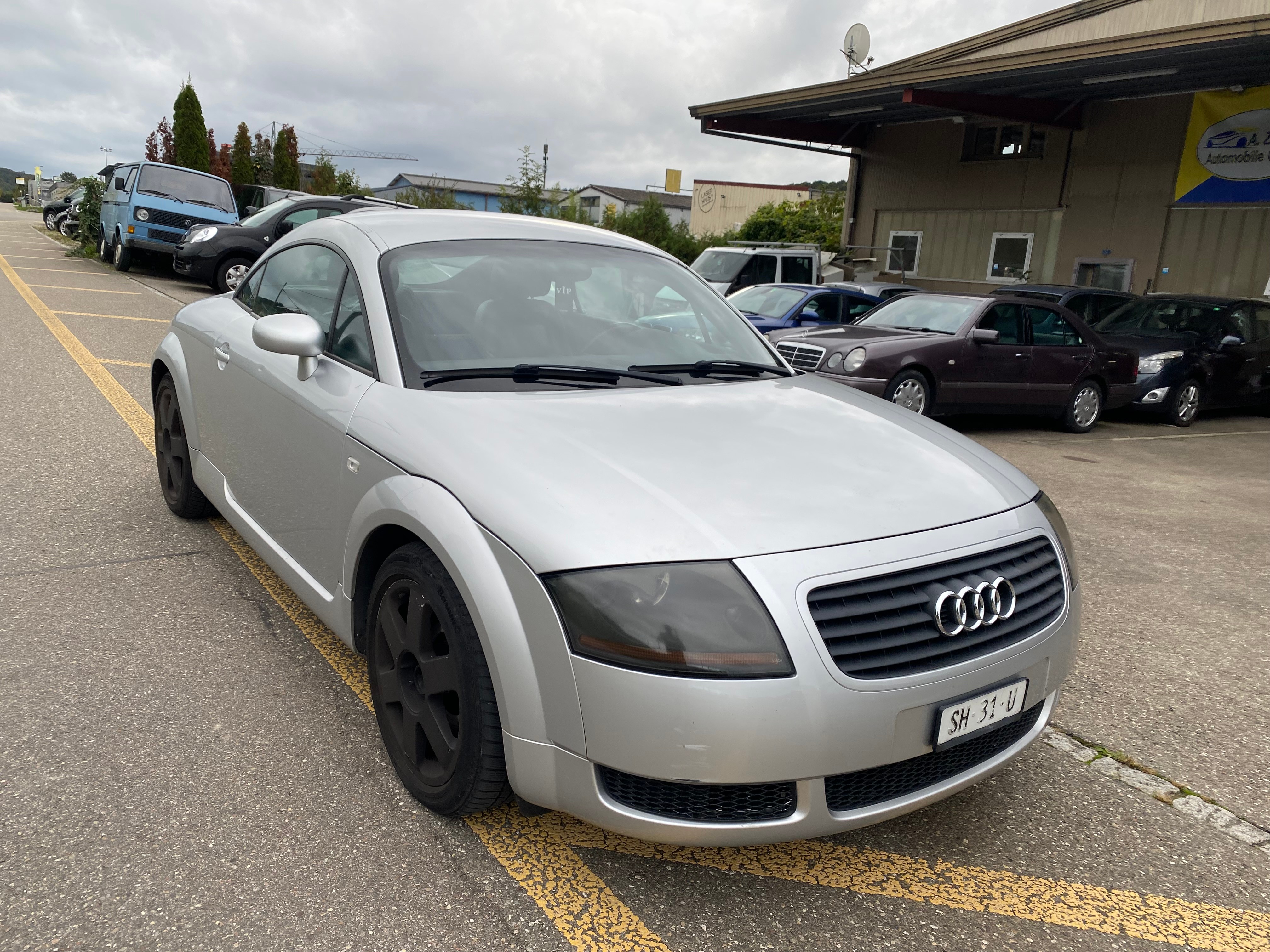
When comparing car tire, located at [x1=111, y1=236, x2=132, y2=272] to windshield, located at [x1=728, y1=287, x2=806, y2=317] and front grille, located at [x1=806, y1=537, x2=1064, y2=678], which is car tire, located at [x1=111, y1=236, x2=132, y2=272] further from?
front grille, located at [x1=806, y1=537, x2=1064, y2=678]

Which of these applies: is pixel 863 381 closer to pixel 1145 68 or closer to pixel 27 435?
pixel 27 435

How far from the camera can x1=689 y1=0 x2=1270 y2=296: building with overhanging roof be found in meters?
14.9

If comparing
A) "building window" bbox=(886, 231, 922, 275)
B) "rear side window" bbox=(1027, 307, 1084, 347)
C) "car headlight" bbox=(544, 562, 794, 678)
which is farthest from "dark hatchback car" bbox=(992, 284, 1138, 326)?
"car headlight" bbox=(544, 562, 794, 678)

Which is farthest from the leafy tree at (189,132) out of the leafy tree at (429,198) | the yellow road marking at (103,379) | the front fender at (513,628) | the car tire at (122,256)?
the front fender at (513,628)

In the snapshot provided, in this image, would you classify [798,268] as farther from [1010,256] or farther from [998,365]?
[998,365]

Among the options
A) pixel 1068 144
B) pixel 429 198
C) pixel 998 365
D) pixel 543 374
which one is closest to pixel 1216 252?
pixel 1068 144

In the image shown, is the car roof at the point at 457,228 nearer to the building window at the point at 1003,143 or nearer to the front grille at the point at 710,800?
the front grille at the point at 710,800

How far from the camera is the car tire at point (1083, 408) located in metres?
10.0

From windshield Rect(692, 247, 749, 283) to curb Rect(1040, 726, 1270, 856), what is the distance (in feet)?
45.2

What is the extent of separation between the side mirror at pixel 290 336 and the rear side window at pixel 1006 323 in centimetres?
772

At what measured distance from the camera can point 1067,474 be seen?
7.57 m

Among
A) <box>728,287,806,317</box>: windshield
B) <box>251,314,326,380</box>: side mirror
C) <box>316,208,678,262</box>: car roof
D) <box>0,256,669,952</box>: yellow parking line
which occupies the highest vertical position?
<box>316,208,678,262</box>: car roof

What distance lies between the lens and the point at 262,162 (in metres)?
42.8

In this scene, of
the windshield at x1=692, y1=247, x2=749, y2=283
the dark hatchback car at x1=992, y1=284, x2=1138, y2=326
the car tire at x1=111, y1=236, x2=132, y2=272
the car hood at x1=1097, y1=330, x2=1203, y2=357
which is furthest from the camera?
the car tire at x1=111, y1=236, x2=132, y2=272
